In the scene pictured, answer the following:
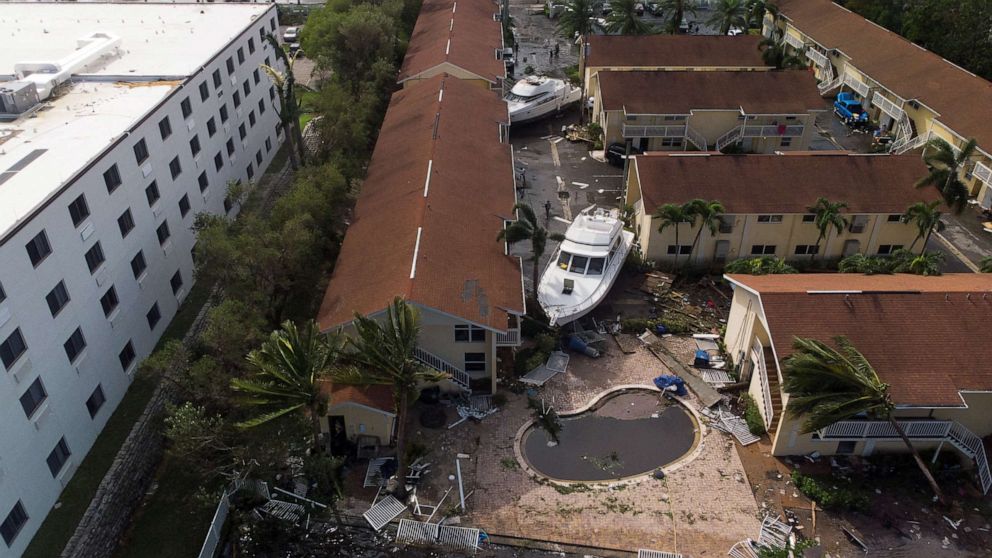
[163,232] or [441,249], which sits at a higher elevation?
[441,249]

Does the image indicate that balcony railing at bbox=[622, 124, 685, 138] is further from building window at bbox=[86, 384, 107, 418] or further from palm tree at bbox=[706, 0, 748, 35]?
building window at bbox=[86, 384, 107, 418]

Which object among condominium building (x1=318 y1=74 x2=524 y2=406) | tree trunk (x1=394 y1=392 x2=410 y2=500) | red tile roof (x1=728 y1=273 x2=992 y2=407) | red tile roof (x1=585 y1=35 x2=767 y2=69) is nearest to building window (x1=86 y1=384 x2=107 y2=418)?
condominium building (x1=318 y1=74 x2=524 y2=406)

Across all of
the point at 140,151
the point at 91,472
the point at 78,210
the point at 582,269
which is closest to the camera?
the point at 91,472

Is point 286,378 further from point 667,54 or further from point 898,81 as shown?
point 898,81

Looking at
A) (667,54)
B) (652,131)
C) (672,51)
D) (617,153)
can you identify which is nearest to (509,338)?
(617,153)

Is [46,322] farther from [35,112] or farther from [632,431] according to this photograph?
[632,431]

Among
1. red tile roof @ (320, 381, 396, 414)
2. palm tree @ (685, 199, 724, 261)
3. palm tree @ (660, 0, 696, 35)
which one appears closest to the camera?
red tile roof @ (320, 381, 396, 414)
